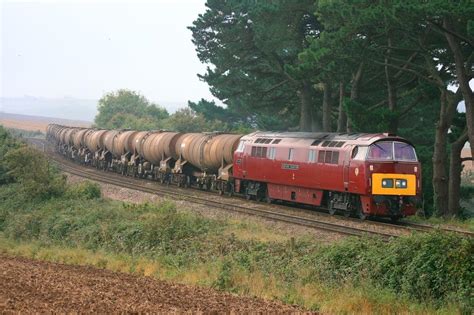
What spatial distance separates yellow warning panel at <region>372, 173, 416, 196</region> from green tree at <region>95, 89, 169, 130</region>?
9306cm

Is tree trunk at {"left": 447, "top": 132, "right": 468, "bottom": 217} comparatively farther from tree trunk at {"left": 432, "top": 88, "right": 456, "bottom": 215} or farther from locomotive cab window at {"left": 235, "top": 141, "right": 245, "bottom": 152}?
locomotive cab window at {"left": 235, "top": 141, "right": 245, "bottom": 152}

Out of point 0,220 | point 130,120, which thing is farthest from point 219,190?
point 130,120

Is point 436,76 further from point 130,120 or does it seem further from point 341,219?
point 130,120

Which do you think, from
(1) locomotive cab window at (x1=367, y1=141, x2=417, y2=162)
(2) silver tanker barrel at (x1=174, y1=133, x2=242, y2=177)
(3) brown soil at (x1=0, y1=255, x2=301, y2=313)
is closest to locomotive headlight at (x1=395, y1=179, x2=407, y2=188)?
(1) locomotive cab window at (x1=367, y1=141, x2=417, y2=162)

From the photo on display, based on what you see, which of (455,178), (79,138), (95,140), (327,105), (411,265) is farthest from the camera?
(79,138)

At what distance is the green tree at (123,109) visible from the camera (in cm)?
11912

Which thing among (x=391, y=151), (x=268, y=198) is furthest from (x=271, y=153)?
(x=391, y=151)

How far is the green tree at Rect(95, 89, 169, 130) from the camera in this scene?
391 feet

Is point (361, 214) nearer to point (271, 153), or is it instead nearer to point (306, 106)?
point (271, 153)

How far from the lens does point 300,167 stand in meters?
29.6

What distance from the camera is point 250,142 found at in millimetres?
34406

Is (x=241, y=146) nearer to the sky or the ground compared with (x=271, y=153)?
nearer to the sky

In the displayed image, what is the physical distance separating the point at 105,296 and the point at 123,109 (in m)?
120

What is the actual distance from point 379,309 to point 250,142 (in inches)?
865
